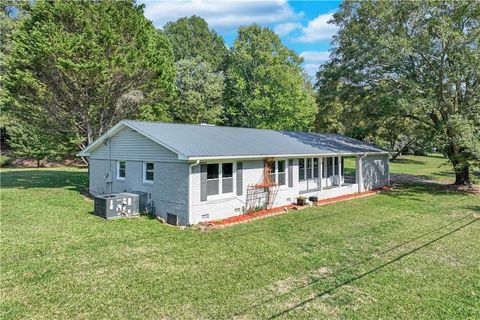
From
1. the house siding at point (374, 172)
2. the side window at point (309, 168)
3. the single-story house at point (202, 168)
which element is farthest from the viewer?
the house siding at point (374, 172)

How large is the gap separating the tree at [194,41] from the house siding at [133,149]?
27.7m

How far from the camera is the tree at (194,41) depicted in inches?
1652

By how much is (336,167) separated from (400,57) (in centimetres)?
738

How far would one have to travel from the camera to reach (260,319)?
5418mm

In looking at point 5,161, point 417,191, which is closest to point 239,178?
point 417,191

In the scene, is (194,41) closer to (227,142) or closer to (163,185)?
(227,142)

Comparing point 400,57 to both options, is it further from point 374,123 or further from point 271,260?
point 271,260

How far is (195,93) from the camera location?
3284cm

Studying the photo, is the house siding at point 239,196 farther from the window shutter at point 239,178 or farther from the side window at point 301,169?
the side window at point 301,169

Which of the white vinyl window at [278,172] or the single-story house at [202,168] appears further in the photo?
the white vinyl window at [278,172]

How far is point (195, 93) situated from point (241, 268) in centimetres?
2725

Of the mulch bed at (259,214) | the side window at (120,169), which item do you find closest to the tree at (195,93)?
the side window at (120,169)

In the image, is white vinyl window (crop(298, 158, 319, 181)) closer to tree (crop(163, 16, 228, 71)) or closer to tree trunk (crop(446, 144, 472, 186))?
tree trunk (crop(446, 144, 472, 186))

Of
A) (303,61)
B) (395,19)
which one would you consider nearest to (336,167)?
(395,19)
